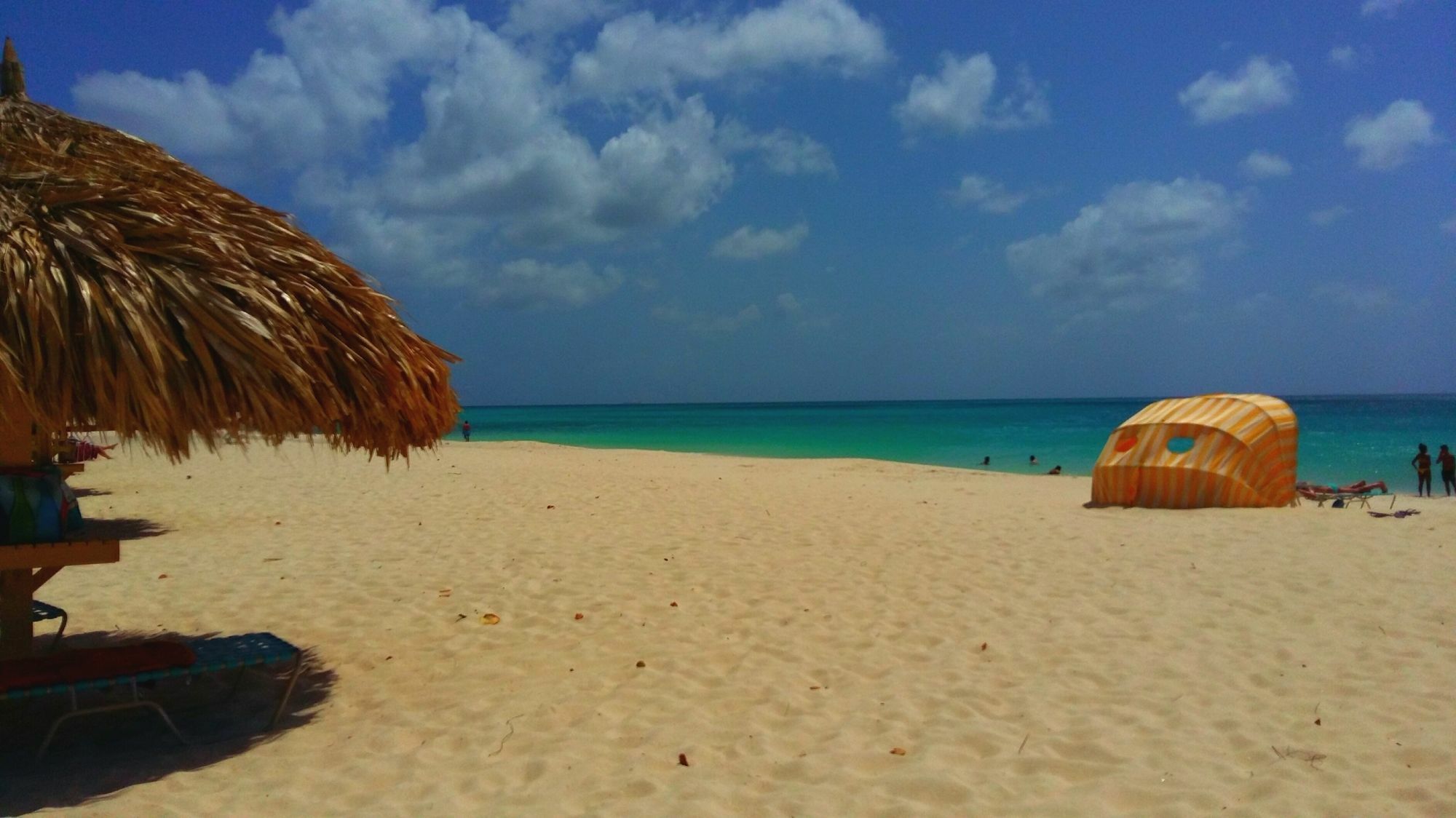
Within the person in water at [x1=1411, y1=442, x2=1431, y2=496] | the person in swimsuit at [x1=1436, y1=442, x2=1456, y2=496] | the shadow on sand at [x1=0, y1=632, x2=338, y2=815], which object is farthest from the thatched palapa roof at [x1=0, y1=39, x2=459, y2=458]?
the person in swimsuit at [x1=1436, y1=442, x2=1456, y2=496]

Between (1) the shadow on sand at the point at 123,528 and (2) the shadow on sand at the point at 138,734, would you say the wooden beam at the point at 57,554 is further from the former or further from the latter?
A: (1) the shadow on sand at the point at 123,528

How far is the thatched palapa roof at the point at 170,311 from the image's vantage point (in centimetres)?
374

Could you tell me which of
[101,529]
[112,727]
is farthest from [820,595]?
[101,529]

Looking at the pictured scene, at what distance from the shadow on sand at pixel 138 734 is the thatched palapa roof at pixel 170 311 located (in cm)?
135

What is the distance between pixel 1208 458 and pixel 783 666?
8.62m

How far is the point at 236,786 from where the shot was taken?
3.65m

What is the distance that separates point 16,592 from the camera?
178 inches

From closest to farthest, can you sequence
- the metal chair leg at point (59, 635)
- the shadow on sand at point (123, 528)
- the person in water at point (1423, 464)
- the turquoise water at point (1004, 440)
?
1. the metal chair leg at point (59, 635)
2. the shadow on sand at point (123, 528)
3. the person in water at point (1423, 464)
4. the turquoise water at point (1004, 440)

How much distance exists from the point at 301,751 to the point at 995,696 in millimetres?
3326

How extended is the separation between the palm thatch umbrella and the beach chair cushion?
0.66m

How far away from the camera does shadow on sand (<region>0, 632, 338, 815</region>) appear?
3.64 meters

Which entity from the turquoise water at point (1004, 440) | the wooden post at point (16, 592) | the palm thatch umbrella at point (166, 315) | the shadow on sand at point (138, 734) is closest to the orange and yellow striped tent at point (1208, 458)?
the palm thatch umbrella at point (166, 315)

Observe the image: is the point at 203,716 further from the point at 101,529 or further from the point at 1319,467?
the point at 1319,467

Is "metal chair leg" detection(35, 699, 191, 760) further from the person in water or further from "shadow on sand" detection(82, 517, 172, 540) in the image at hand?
the person in water
